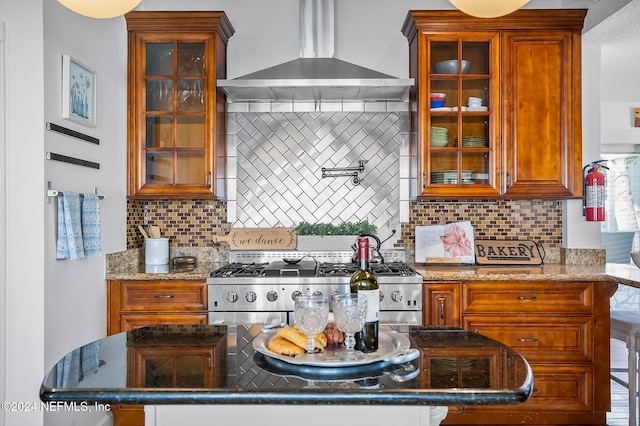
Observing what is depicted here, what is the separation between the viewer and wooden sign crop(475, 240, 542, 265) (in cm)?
347

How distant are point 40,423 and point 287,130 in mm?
2320

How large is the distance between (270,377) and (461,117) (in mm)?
2617

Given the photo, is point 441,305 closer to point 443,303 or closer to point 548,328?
point 443,303

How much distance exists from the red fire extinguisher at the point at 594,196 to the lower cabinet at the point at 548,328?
61 centimetres

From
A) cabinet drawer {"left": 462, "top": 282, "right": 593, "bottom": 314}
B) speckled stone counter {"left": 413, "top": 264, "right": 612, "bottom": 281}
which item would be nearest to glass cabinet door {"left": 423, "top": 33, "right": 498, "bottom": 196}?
speckled stone counter {"left": 413, "top": 264, "right": 612, "bottom": 281}

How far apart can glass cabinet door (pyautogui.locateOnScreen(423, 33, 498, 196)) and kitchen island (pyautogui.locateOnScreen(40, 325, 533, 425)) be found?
197 centimetres

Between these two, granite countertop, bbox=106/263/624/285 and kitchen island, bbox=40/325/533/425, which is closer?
kitchen island, bbox=40/325/533/425

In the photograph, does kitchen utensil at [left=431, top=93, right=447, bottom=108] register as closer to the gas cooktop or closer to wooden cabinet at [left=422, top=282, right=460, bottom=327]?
the gas cooktop

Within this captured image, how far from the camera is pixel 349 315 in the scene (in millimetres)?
1236

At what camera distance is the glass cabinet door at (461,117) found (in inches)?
129

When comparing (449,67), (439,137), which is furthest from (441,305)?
(449,67)

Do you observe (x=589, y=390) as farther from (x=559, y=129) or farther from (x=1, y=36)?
(x=1, y=36)

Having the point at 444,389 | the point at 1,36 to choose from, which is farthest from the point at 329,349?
the point at 1,36

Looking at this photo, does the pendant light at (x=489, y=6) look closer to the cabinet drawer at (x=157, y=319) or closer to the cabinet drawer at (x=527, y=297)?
the cabinet drawer at (x=527, y=297)
